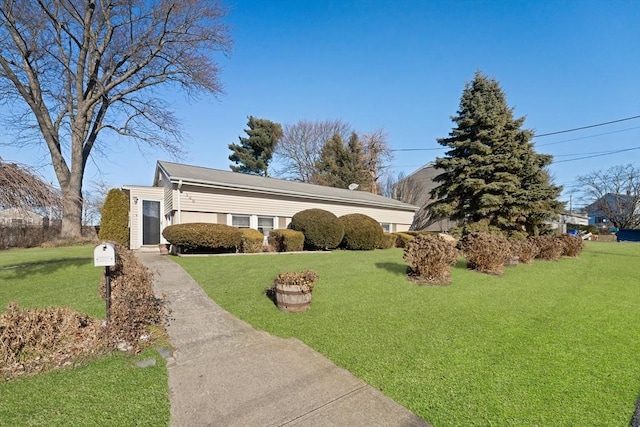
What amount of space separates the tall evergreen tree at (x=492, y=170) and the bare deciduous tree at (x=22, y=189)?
16.0 meters

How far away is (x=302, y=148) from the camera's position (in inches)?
1359

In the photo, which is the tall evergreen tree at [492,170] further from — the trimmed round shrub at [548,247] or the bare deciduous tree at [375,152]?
the bare deciduous tree at [375,152]

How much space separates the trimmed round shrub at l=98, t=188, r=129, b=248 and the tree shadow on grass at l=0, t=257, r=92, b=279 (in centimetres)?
430

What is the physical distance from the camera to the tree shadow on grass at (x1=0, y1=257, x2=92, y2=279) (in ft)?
24.7

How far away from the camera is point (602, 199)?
121 ft

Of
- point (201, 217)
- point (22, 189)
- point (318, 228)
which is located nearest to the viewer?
point (22, 189)

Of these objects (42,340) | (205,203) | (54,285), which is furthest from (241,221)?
(42,340)

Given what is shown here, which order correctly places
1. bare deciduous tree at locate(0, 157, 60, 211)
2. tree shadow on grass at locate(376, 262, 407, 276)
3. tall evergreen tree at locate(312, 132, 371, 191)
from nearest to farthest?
bare deciduous tree at locate(0, 157, 60, 211) < tree shadow on grass at locate(376, 262, 407, 276) < tall evergreen tree at locate(312, 132, 371, 191)

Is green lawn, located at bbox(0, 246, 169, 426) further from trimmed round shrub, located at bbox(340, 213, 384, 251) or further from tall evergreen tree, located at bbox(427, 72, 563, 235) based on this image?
tall evergreen tree, located at bbox(427, 72, 563, 235)

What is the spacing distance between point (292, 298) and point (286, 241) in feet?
26.8

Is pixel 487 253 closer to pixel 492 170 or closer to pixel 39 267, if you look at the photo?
pixel 492 170

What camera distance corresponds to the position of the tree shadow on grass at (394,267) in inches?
331

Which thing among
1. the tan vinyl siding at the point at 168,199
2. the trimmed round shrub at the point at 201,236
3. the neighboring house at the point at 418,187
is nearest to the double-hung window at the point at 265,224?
the trimmed round shrub at the point at 201,236

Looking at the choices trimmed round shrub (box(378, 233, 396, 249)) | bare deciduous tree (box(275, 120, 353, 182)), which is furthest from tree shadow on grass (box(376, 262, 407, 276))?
bare deciduous tree (box(275, 120, 353, 182))
